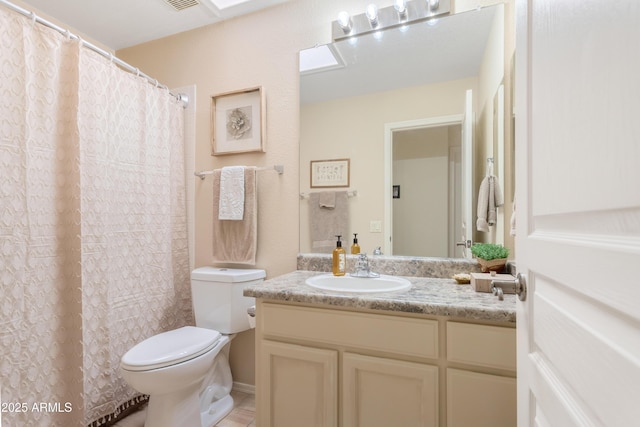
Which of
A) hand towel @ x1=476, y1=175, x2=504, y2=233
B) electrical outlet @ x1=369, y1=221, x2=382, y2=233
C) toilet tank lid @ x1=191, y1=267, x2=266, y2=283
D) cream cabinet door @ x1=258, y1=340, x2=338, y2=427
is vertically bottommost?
cream cabinet door @ x1=258, y1=340, x2=338, y2=427

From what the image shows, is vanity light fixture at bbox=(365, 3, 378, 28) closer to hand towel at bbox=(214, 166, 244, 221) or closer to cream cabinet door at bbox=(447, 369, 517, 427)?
hand towel at bbox=(214, 166, 244, 221)

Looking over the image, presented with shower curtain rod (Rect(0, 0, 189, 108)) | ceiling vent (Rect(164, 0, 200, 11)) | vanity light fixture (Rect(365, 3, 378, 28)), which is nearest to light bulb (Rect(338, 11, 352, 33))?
vanity light fixture (Rect(365, 3, 378, 28))

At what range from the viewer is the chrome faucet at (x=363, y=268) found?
153 centimetres

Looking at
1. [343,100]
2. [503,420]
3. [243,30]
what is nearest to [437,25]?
[343,100]

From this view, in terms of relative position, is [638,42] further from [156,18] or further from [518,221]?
[156,18]

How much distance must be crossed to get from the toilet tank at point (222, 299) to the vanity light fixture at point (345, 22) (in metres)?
1.46

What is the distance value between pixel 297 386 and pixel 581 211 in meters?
1.13

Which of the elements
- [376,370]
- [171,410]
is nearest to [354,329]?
[376,370]

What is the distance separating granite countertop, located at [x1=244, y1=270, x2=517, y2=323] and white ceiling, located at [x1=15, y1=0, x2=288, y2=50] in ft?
5.56

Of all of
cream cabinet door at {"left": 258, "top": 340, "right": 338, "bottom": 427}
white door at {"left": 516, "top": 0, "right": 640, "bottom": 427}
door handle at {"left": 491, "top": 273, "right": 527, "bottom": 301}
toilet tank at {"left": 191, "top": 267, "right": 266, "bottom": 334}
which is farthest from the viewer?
toilet tank at {"left": 191, "top": 267, "right": 266, "bottom": 334}

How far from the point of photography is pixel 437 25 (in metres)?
1.54

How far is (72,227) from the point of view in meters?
1.43

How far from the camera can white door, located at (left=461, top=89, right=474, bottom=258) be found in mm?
1493

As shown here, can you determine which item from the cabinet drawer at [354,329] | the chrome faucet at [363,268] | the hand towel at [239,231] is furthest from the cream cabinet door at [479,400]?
the hand towel at [239,231]
